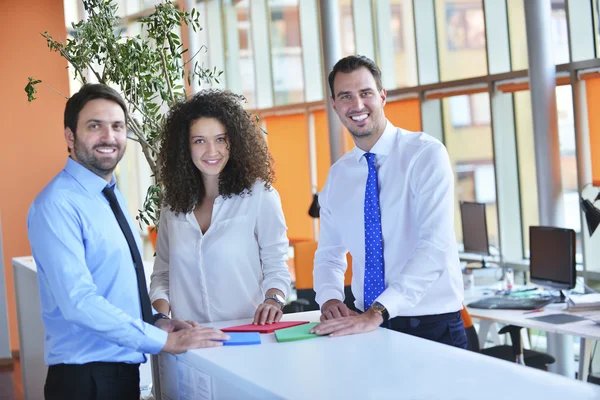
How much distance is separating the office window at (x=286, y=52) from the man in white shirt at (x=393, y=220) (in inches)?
269

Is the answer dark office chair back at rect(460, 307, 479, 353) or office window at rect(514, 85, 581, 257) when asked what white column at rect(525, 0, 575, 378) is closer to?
office window at rect(514, 85, 581, 257)

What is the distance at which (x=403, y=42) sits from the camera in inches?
320

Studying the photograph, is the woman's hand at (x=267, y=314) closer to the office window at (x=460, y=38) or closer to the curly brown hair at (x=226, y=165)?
the curly brown hair at (x=226, y=165)

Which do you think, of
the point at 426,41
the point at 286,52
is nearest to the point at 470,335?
the point at 426,41

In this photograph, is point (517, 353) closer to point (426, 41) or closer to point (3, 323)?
point (426, 41)

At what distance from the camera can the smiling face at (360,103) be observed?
2.80 metres

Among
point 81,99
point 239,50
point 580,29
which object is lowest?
point 81,99

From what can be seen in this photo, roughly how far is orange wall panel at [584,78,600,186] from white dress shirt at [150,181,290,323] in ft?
13.4

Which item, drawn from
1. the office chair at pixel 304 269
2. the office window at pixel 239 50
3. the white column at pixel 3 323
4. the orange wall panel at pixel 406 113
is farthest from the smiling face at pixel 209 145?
the office window at pixel 239 50

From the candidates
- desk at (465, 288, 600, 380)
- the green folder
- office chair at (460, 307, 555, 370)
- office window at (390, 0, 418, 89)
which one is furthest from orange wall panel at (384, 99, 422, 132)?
the green folder

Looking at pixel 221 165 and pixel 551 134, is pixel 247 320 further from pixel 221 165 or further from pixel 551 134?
pixel 551 134

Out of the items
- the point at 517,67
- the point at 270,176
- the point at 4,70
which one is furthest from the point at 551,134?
the point at 4,70

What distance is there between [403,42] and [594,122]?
2537 mm

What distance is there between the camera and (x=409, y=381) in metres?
1.72
